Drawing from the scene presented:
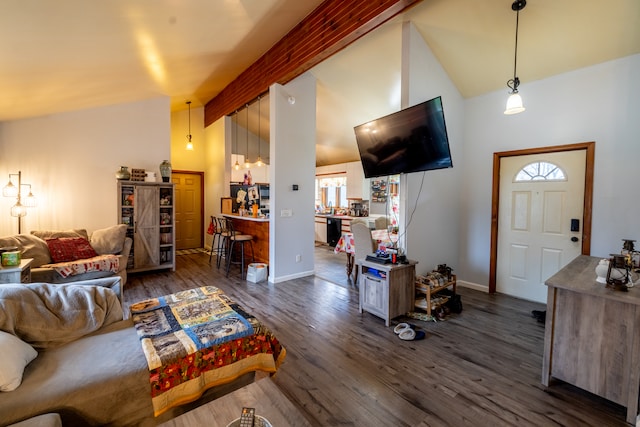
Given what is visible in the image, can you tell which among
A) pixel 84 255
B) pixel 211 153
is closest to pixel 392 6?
pixel 84 255

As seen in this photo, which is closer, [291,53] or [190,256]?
[291,53]

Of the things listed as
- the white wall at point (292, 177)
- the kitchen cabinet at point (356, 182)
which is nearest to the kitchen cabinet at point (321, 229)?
the kitchen cabinet at point (356, 182)

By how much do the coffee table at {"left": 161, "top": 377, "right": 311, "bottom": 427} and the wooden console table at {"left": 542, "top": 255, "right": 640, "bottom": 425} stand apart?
1.98m

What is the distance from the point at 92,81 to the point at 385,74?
401 cm

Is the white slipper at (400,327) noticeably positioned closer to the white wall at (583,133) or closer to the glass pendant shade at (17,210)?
the white wall at (583,133)

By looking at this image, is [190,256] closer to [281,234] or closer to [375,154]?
[281,234]

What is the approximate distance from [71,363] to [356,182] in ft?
21.8

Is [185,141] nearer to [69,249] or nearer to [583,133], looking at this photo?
[69,249]

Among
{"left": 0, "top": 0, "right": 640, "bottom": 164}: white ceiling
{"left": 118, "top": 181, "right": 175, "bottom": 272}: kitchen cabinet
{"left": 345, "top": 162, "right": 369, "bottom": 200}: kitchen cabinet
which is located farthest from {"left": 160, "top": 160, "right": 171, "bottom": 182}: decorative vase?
{"left": 345, "top": 162, "right": 369, "bottom": 200}: kitchen cabinet

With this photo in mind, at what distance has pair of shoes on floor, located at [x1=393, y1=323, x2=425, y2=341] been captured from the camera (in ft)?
8.74

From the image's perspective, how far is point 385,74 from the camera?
420cm

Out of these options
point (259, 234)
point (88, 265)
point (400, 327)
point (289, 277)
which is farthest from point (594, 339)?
point (88, 265)

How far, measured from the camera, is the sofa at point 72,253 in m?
3.42

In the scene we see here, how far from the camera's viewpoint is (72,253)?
3.79 meters
